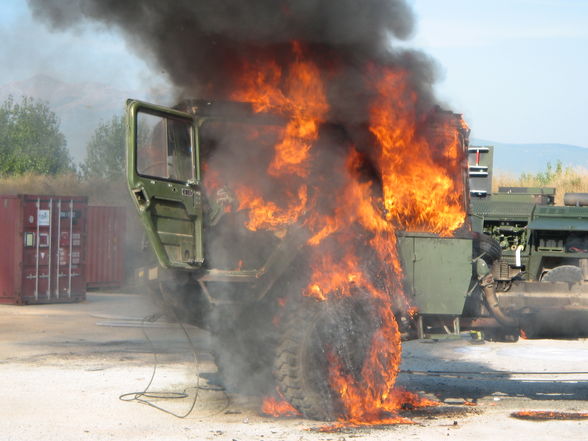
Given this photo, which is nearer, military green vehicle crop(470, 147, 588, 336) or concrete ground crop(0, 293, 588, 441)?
concrete ground crop(0, 293, 588, 441)

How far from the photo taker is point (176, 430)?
23.9 feet

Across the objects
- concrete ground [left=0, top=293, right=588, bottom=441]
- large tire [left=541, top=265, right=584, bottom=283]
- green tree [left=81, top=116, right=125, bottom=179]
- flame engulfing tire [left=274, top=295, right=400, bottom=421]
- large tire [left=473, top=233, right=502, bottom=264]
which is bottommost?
concrete ground [left=0, top=293, right=588, bottom=441]

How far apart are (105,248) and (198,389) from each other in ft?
51.0

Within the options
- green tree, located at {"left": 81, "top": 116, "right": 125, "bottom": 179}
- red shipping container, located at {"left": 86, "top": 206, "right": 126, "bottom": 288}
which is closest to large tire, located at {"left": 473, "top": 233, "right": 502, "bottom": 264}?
red shipping container, located at {"left": 86, "top": 206, "right": 126, "bottom": 288}

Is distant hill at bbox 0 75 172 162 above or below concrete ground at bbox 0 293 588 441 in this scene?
above

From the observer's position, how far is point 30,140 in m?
59.2

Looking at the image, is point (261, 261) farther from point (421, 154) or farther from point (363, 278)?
point (421, 154)

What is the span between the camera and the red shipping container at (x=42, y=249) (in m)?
20.1

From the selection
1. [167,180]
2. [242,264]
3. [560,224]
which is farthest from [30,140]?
[242,264]

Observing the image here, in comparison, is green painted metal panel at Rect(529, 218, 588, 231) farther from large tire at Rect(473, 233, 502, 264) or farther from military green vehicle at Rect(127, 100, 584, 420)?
military green vehicle at Rect(127, 100, 584, 420)

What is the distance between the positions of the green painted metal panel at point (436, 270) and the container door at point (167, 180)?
A: 1914mm

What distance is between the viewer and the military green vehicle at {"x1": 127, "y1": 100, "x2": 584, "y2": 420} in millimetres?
7289

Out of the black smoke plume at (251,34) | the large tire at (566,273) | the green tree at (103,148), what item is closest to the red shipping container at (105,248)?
the large tire at (566,273)

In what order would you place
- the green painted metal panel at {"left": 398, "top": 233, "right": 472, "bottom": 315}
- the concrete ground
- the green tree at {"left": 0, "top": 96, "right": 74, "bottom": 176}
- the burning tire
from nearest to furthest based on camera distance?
the concrete ground → the burning tire → the green painted metal panel at {"left": 398, "top": 233, "right": 472, "bottom": 315} → the green tree at {"left": 0, "top": 96, "right": 74, "bottom": 176}
